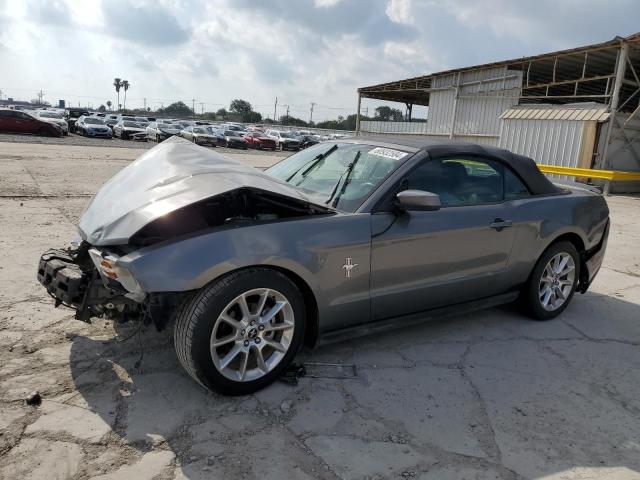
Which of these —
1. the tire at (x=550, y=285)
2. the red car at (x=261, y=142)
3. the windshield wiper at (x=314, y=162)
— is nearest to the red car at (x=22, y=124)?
the red car at (x=261, y=142)

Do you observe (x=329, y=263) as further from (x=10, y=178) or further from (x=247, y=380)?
(x=10, y=178)

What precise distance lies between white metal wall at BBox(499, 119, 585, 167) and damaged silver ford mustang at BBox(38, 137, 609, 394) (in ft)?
47.7

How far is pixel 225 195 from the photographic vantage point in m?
2.99

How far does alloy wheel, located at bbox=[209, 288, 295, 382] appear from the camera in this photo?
116 inches

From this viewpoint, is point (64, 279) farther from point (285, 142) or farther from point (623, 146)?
point (285, 142)

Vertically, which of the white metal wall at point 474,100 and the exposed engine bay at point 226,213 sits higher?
the white metal wall at point 474,100

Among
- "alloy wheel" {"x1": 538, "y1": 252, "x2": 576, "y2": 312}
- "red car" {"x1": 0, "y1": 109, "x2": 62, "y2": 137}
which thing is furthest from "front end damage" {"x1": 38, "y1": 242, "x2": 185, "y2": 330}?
"red car" {"x1": 0, "y1": 109, "x2": 62, "y2": 137}

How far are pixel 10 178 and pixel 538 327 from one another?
1101 centimetres

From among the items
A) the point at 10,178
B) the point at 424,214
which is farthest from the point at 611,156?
the point at 10,178

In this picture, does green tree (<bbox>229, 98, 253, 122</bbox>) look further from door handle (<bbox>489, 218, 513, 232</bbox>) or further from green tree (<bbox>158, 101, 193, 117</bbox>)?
door handle (<bbox>489, 218, 513, 232</bbox>)

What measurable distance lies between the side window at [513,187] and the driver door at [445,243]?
0.19 ft

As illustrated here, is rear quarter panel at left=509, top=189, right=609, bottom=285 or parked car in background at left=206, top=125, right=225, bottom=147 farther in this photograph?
parked car in background at left=206, top=125, right=225, bottom=147

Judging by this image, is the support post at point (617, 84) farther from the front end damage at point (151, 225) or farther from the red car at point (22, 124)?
the red car at point (22, 124)

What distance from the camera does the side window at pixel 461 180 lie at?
3734mm
